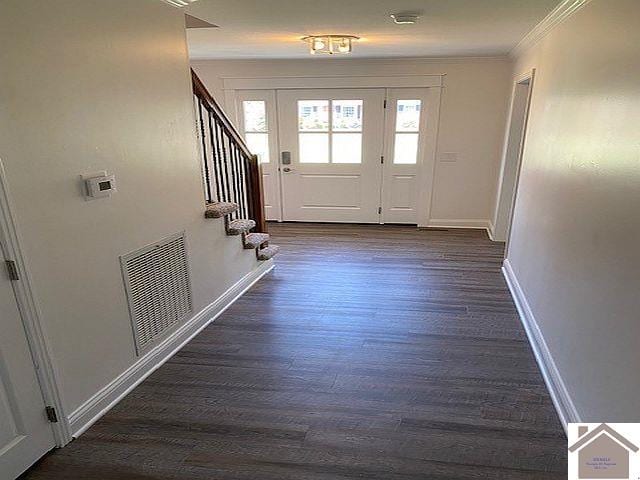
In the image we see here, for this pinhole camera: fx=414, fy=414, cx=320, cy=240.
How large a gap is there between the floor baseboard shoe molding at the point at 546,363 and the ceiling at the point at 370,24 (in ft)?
6.64

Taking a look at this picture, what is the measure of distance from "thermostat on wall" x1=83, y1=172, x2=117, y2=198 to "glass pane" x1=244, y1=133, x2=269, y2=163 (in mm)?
3739

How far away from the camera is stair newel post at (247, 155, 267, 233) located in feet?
12.5

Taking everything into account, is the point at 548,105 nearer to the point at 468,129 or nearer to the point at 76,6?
the point at 468,129

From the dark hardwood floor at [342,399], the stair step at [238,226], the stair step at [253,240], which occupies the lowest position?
the dark hardwood floor at [342,399]

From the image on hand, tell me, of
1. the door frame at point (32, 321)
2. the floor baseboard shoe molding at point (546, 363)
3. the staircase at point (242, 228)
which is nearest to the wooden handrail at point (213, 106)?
the staircase at point (242, 228)

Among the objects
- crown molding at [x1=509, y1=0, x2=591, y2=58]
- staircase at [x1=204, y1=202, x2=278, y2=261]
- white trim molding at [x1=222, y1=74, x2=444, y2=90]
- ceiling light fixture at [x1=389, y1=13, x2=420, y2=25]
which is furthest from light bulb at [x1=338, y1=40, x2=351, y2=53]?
staircase at [x1=204, y1=202, x2=278, y2=261]

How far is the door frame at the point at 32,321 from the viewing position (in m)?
1.61

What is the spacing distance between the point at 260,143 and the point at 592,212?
4525 millimetres

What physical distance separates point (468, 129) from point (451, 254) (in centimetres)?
171

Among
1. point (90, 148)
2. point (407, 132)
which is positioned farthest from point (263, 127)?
point (90, 148)

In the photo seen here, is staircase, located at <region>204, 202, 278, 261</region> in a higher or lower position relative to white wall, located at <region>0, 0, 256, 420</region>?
Answer: lower

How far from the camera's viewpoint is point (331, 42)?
11.9 feet

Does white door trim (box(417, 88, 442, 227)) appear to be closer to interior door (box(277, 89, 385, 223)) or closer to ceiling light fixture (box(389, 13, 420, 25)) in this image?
interior door (box(277, 89, 385, 223))

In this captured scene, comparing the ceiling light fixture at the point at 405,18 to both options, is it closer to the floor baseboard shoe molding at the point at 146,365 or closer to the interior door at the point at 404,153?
the floor baseboard shoe molding at the point at 146,365
